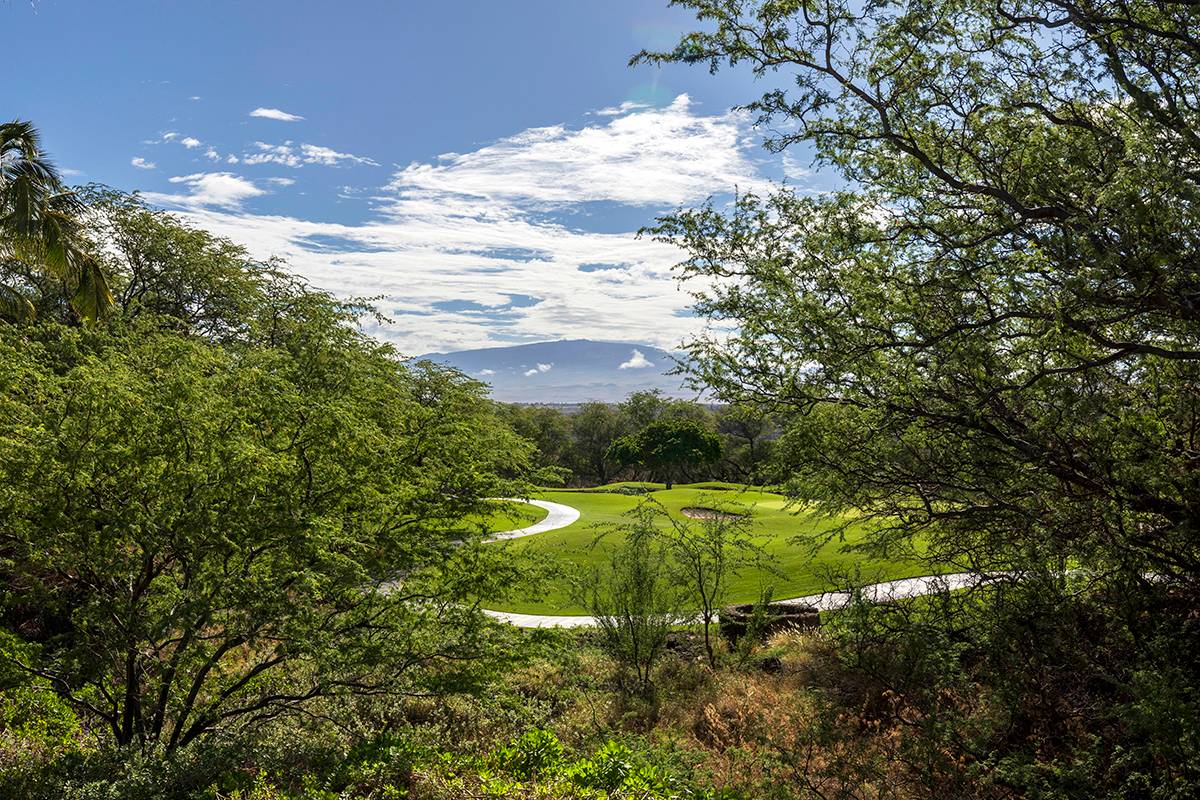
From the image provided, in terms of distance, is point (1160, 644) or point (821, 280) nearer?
point (1160, 644)

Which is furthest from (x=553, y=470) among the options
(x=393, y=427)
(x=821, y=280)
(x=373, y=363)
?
(x=821, y=280)

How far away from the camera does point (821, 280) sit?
681 centimetres

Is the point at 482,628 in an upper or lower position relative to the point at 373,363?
lower

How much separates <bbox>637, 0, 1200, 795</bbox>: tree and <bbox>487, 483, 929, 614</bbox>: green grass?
6.61 feet

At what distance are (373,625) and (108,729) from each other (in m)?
3.55

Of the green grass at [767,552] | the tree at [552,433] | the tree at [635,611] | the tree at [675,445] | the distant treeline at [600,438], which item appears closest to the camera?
the green grass at [767,552]

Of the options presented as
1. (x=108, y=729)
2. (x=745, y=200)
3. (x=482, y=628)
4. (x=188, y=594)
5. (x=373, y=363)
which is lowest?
(x=108, y=729)

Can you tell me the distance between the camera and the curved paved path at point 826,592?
8359mm

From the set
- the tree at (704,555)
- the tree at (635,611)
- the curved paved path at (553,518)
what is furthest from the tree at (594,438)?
the tree at (635,611)

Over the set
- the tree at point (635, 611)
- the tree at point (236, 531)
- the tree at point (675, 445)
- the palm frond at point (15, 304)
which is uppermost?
the palm frond at point (15, 304)

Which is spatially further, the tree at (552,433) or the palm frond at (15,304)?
the tree at (552,433)

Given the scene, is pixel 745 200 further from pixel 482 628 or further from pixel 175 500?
pixel 175 500

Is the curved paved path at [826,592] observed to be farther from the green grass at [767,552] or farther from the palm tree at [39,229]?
the palm tree at [39,229]

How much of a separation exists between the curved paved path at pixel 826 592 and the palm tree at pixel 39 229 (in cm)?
1074
